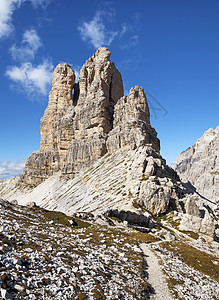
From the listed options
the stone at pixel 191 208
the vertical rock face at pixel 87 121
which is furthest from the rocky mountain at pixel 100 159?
the stone at pixel 191 208

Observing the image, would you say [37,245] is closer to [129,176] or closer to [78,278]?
[78,278]

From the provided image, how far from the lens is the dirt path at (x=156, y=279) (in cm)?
1878

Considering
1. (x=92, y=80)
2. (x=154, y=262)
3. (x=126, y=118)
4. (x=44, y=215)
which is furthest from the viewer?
(x=92, y=80)

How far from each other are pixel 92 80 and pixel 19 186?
109m

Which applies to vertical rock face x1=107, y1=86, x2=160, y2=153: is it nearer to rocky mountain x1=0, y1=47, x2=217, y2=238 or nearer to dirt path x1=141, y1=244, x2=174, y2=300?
rocky mountain x1=0, y1=47, x2=217, y2=238

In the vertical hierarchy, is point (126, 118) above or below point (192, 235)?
above

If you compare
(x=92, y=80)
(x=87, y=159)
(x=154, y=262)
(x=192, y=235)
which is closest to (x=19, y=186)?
(x=87, y=159)

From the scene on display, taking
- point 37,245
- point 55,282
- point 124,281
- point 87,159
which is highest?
point 87,159

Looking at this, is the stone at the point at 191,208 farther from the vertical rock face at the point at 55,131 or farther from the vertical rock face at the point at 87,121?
the vertical rock face at the point at 55,131

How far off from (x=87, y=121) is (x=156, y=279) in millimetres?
143777

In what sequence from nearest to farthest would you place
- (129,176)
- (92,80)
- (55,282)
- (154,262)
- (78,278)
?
1. (55,282)
2. (78,278)
3. (154,262)
4. (129,176)
5. (92,80)

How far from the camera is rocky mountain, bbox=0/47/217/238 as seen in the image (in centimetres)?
7512

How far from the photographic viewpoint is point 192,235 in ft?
175

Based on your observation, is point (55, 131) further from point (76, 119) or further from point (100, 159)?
point (100, 159)
